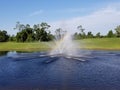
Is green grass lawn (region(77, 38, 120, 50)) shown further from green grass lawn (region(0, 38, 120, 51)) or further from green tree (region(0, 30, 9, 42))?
green tree (region(0, 30, 9, 42))

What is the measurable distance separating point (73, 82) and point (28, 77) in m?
6.10

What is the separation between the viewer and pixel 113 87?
25.6 m

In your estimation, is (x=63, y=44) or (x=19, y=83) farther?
(x=63, y=44)

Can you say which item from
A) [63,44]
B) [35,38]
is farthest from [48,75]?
[35,38]

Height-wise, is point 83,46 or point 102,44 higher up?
point 102,44

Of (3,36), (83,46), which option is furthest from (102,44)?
(3,36)

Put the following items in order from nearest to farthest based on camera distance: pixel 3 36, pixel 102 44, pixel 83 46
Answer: pixel 83 46 → pixel 102 44 → pixel 3 36

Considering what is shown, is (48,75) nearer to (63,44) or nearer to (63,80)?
(63,80)

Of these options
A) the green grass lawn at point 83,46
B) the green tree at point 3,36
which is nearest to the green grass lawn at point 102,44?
the green grass lawn at point 83,46

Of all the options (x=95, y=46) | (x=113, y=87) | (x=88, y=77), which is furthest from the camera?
(x=95, y=46)

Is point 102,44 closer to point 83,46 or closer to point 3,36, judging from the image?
point 83,46

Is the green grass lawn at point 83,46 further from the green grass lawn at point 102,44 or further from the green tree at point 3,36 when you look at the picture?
the green tree at point 3,36

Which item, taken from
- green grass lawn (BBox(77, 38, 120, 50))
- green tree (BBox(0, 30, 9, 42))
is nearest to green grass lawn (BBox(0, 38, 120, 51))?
green grass lawn (BBox(77, 38, 120, 50))

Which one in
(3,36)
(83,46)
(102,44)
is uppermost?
(3,36)
